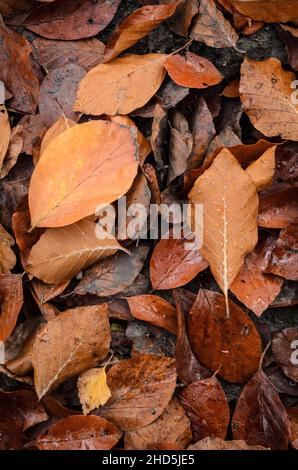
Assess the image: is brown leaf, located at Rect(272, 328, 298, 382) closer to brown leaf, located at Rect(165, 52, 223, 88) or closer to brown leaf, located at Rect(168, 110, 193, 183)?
brown leaf, located at Rect(168, 110, 193, 183)

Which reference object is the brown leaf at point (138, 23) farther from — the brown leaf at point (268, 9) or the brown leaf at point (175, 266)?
the brown leaf at point (175, 266)

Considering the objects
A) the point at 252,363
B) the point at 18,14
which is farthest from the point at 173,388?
the point at 18,14

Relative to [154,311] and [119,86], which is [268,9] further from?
[154,311]

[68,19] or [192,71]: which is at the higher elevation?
[68,19]

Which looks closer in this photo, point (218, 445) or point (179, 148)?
point (218, 445)

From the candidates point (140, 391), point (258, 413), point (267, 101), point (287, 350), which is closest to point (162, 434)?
point (140, 391)

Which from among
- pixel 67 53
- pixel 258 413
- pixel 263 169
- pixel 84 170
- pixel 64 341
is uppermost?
pixel 67 53

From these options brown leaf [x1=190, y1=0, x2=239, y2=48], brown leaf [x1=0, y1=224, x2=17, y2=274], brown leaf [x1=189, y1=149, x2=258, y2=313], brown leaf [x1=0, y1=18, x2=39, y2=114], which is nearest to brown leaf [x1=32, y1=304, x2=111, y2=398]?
brown leaf [x1=0, y1=224, x2=17, y2=274]

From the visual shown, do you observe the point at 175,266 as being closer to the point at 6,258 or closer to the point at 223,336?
the point at 223,336
